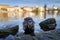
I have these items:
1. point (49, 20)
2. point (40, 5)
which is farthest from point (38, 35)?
point (40, 5)

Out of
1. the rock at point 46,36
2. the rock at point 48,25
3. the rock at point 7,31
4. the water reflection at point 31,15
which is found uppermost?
the water reflection at point 31,15

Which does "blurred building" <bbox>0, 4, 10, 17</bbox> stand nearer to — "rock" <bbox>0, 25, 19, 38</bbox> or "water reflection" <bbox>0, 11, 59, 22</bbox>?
"water reflection" <bbox>0, 11, 59, 22</bbox>

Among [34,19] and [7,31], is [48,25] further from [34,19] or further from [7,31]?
[7,31]

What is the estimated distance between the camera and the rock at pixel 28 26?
2.37 m

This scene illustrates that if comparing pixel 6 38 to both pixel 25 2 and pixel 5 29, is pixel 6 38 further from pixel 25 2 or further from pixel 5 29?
pixel 25 2

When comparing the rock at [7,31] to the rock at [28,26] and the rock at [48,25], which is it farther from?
the rock at [48,25]

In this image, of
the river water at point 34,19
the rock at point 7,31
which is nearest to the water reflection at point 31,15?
the river water at point 34,19

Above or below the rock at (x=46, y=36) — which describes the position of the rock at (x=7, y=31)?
above

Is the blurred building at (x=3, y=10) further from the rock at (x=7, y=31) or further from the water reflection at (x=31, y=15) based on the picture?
the rock at (x=7, y=31)

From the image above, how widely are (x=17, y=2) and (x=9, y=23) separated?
1.22 feet

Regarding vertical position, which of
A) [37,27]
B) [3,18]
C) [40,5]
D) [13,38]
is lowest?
[13,38]

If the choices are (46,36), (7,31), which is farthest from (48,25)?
(7,31)

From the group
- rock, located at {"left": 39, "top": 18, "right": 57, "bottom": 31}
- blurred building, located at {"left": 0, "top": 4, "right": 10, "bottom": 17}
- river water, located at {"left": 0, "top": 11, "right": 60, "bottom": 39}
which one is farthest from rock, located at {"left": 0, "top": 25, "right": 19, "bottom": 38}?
rock, located at {"left": 39, "top": 18, "right": 57, "bottom": 31}

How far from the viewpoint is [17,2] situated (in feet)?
8.16
